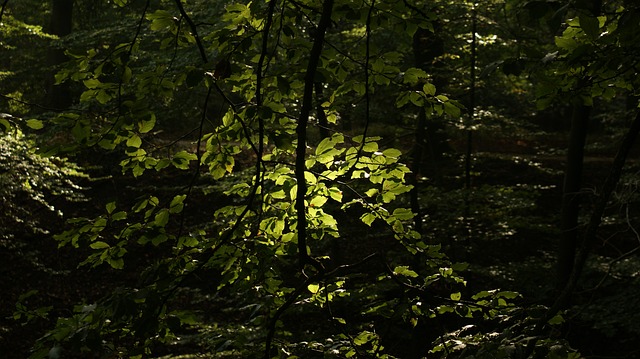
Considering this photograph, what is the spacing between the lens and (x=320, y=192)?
2.54 meters

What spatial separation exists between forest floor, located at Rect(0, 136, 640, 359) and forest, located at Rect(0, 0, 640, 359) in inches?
1.7

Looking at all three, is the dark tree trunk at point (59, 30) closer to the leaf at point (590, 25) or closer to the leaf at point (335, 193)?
the leaf at point (335, 193)

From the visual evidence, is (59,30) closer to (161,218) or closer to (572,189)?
(572,189)

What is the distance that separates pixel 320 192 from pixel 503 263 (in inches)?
256

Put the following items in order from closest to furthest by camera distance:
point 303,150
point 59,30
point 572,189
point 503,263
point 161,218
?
point 303,150 → point 161,218 → point 572,189 → point 503,263 → point 59,30

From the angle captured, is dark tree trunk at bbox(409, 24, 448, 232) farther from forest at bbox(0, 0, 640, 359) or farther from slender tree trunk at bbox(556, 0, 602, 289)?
slender tree trunk at bbox(556, 0, 602, 289)

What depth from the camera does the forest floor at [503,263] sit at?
→ 6070mm

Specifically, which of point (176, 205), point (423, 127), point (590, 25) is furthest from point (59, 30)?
point (590, 25)

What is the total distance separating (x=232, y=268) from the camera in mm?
2498

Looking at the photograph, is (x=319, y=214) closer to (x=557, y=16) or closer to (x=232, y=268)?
(x=232, y=268)

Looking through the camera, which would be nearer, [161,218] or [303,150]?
[303,150]

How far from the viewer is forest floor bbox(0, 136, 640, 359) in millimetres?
6070

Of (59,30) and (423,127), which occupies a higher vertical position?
(59,30)

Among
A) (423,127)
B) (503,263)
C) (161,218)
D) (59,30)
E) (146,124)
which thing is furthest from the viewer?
(59,30)
